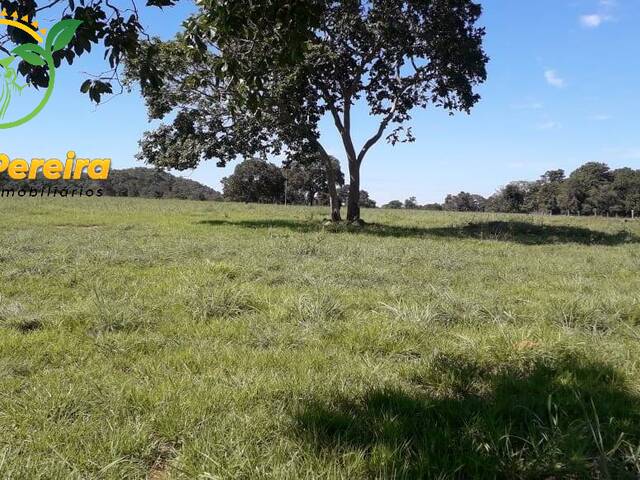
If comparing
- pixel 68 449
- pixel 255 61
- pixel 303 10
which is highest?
pixel 303 10

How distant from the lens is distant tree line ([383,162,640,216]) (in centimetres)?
10575

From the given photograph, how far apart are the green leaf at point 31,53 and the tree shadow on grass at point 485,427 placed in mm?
3587

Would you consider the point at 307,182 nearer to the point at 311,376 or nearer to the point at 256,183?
the point at 256,183

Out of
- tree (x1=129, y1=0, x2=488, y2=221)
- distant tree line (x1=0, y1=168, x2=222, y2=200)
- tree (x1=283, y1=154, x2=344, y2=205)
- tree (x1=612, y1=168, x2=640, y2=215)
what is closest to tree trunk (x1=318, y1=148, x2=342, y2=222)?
tree (x1=129, y1=0, x2=488, y2=221)

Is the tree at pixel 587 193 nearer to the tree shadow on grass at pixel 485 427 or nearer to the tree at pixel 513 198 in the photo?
the tree at pixel 513 198

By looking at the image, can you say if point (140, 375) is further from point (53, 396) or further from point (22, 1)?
point (22, 1)

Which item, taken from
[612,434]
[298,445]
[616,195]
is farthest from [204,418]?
[616,195]

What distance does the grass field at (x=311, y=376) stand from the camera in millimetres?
2797

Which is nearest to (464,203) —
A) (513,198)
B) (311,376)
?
(513,198)

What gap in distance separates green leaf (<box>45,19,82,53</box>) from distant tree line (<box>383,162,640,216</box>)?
12174 centimetres

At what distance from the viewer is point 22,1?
3676mm

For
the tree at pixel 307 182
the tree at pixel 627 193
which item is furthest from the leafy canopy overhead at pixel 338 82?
the tree at pixel 627 193

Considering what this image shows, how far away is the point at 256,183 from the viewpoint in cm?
10444

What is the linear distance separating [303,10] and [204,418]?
367 centimetres
